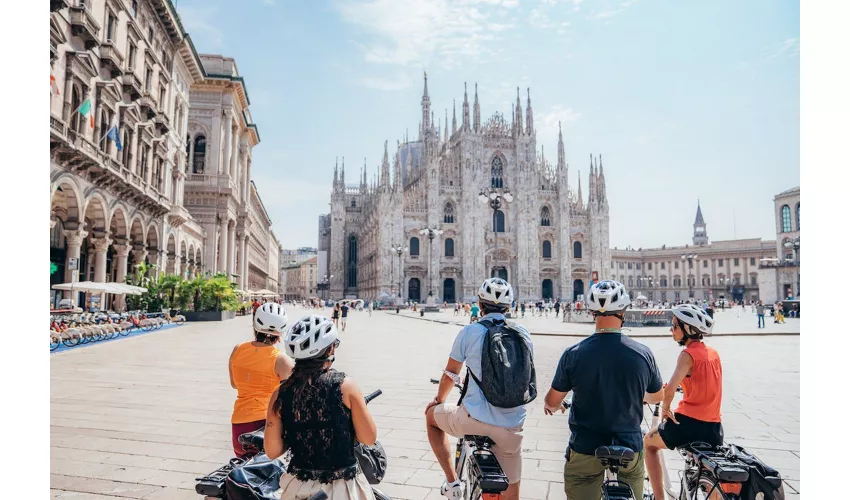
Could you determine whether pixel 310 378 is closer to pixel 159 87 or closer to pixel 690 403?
pixel 690 403

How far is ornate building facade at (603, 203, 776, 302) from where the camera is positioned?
7788cm

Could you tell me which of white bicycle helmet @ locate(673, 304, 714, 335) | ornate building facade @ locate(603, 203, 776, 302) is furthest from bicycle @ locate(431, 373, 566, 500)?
ornate building facade @ locate(603, 203, 776, 302)

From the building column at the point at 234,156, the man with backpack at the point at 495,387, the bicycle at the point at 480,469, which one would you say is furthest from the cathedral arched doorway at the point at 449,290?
the man with backpack at the point at 495,387

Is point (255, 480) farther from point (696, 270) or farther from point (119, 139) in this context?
point (696, 270)

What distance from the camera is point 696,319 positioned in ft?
10.9

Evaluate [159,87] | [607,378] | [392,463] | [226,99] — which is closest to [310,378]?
[607,378]

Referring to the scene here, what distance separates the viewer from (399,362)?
→ 11992 mm

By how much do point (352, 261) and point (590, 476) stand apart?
7258cm

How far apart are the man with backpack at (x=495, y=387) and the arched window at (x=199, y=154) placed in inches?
1576

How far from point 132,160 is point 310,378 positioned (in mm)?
24424

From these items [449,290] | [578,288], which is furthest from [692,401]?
[578,288]

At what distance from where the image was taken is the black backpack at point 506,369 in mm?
2990

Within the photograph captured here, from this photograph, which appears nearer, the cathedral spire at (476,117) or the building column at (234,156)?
the building column at (234,156)

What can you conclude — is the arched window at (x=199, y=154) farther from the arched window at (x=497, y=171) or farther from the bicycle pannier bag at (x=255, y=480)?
the bicycle pannier bag at (x=255, y=480)
